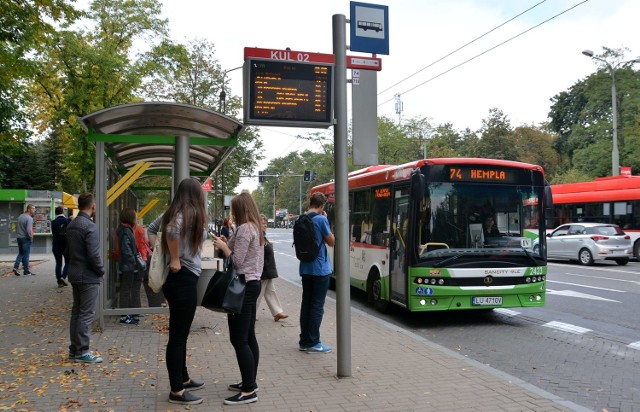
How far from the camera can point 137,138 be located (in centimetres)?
802

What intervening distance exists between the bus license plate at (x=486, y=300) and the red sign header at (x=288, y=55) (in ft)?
16.1

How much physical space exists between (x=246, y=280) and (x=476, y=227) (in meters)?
5.24

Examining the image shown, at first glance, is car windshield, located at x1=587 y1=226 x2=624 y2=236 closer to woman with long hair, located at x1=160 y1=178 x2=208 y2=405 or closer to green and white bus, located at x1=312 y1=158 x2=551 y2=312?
green and white bus, located at x1=312 y1=158 x2=551 y2=312

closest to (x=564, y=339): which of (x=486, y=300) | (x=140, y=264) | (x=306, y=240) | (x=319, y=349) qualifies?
(x=486, y=300)

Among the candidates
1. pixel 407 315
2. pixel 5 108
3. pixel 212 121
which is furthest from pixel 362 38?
pixel 5 108

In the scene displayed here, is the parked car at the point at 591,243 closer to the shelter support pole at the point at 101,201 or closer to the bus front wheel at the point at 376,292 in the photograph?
the bus front wheel at the point at 376,292

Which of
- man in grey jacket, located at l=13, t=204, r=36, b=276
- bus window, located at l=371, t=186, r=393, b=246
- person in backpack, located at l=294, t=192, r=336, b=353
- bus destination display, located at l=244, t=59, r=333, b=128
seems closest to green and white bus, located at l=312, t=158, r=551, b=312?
bus window, located at l=371, t=186, r=393, b=246

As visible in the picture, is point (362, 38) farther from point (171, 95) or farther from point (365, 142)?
point (171, 95)

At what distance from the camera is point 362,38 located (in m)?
5.95

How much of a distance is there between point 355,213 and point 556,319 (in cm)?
444

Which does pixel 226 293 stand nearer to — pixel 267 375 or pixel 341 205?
pixel 267 375

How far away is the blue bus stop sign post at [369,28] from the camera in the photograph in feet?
19.4

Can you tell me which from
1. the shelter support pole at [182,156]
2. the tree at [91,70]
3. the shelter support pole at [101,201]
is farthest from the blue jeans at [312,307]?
the tree at [91,70]

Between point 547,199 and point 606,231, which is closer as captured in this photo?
point 547,199
